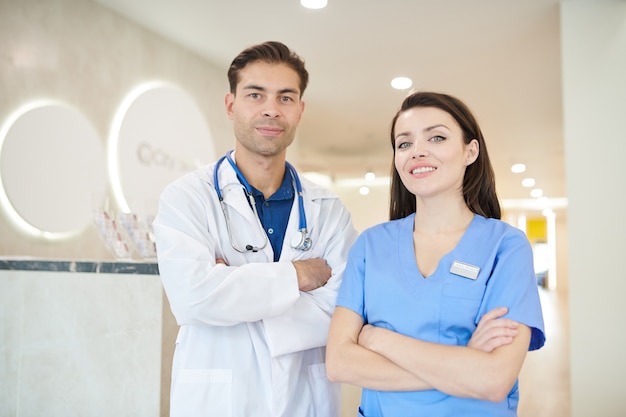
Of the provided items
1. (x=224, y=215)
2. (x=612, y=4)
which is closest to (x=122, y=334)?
(x=224, y=215)

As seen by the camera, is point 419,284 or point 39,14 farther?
point 39,14

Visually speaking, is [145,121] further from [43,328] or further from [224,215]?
[224,215]

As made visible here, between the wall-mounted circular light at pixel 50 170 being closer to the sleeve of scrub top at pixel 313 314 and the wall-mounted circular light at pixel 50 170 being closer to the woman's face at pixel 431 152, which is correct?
the sleeve of scrub top at pixel 313 314

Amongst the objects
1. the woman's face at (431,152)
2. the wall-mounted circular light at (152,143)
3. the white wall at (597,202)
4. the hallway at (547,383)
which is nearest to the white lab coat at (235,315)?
the woman's face at (431,152)

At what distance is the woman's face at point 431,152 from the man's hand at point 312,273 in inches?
15.5

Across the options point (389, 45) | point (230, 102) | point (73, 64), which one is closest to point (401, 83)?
point (389, 45)

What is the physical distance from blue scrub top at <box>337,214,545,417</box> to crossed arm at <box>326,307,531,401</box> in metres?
0.04

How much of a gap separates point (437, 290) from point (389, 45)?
3.37m

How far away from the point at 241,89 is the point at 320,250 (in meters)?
0.57

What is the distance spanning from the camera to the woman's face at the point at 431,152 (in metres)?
1.40

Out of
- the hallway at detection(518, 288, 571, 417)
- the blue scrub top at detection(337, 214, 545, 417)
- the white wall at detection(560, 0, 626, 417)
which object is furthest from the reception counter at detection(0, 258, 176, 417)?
the hallway at detection(518, 288, 571, 417)

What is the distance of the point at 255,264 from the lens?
1.52 m

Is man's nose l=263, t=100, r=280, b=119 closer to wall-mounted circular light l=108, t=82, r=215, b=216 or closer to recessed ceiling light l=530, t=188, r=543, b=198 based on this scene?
wall-mounted circular light l=108, t=82, r=215, b=216

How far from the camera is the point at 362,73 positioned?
4957mm
